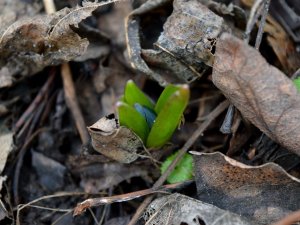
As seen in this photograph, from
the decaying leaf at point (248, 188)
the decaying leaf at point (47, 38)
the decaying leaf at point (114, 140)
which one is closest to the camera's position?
the decaying leaf at point (248, 188)

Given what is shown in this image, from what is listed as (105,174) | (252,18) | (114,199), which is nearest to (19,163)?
(105,174)

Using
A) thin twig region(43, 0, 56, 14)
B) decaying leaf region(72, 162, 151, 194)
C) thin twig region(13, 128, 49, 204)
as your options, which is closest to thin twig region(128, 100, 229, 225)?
decaying leaf region(72, 162, 151, 194)

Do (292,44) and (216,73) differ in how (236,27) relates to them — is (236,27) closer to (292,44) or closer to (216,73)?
(292,44)

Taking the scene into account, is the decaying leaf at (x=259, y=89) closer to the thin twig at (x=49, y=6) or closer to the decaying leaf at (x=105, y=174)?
the decaying leaf at (x=105, y=174)

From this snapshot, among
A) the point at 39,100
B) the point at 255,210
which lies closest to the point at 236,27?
the point at 255,210

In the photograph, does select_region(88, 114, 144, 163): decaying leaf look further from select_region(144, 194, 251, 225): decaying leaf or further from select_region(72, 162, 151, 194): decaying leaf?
select_region(144, 194, 251, 225): decaying leaf

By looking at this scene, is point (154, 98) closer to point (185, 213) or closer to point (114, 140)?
point (114, 140)

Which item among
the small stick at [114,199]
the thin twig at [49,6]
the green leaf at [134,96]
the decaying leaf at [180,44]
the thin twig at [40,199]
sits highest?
the thin twig at [49,6]

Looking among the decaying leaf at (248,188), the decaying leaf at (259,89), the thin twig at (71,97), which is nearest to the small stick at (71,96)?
the thin twig at (71,97)
